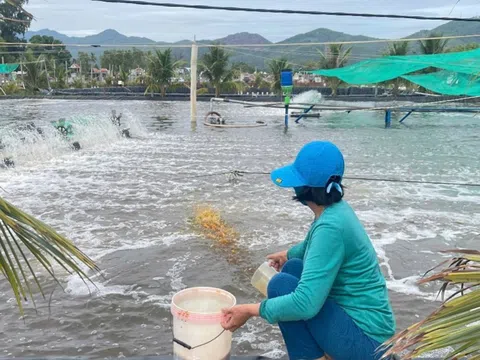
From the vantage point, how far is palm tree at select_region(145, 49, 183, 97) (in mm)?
39000

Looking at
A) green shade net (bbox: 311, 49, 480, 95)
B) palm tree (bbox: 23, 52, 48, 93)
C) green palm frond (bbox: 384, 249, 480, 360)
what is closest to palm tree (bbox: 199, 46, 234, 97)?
palm tree (bbox: 23, 52, 48, 93)

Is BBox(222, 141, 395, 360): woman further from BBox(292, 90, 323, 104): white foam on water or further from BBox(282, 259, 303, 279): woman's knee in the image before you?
BBox(292, 90, 323, 104): white foam on water

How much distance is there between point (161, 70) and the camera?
1544 inches

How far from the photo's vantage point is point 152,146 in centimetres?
1520

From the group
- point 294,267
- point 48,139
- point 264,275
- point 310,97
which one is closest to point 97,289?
point 264,275

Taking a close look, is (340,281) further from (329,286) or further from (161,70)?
(161,70)

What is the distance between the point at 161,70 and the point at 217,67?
450cm

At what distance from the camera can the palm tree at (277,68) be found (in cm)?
3759

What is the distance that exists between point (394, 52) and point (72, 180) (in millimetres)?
29909

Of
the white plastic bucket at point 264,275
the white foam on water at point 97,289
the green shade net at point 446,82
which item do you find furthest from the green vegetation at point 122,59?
the white plastic bucket at point 264,275

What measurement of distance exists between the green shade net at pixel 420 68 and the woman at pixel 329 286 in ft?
39.5

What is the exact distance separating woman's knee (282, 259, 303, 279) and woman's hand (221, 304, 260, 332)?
0.42 m

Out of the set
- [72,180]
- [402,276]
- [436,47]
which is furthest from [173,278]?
[436,47]

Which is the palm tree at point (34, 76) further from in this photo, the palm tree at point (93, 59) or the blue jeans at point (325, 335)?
the blue jeans at point (325, 335)
